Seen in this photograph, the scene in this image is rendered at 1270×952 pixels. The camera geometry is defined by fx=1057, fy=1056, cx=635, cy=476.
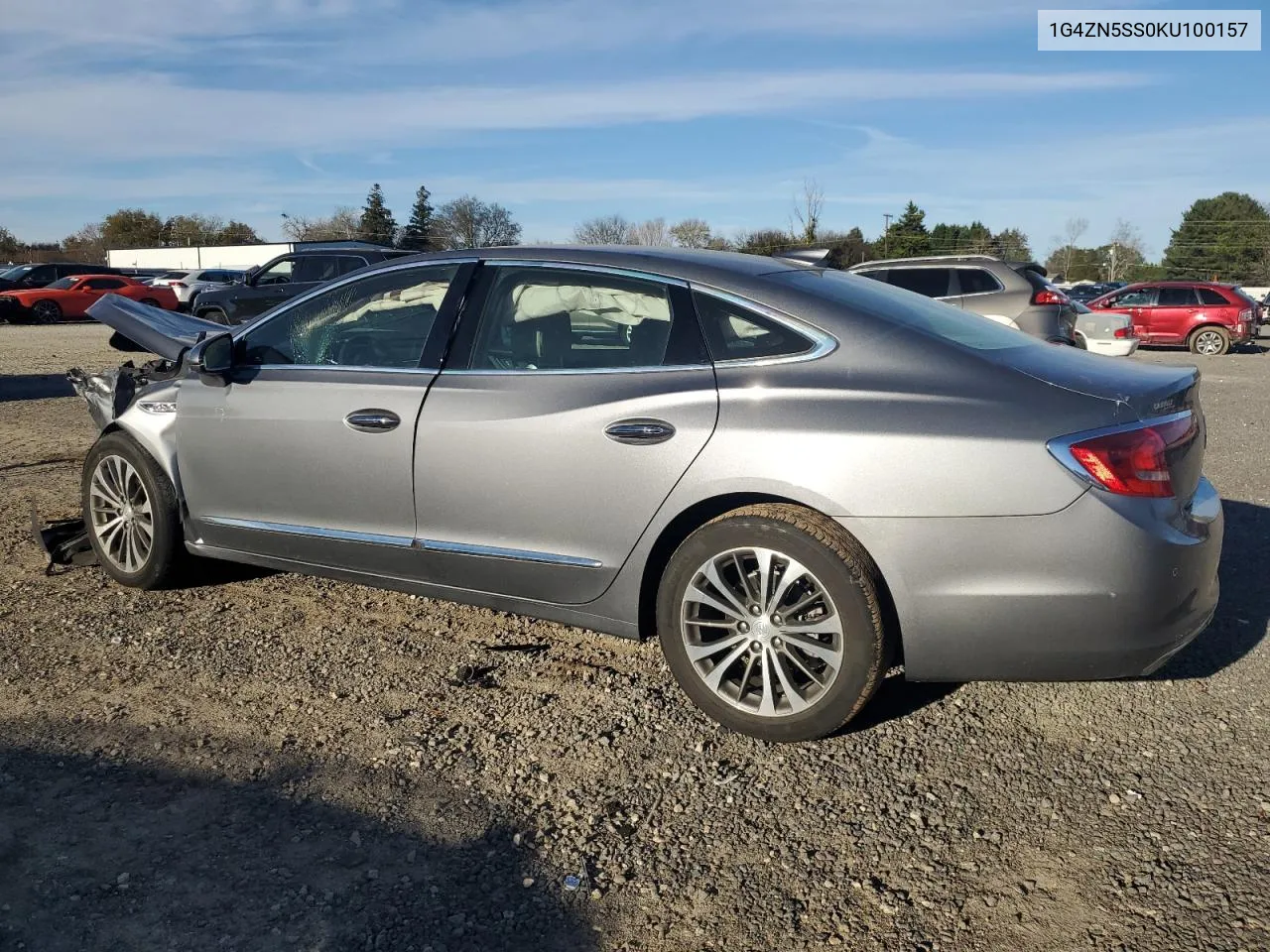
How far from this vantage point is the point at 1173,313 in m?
23.9

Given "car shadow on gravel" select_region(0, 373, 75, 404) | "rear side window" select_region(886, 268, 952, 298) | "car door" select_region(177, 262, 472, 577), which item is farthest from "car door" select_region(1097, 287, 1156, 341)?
"car door" select_region(177, 262, 472, 577)

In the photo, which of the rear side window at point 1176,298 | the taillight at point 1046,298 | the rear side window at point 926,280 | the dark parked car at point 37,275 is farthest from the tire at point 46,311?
the rear side window at point 1176,298

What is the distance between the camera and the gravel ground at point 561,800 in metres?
2.54

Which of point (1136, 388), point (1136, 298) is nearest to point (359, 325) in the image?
point (1136, 388)

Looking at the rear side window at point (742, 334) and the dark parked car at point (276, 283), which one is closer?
the rear side window at point (742, 334)

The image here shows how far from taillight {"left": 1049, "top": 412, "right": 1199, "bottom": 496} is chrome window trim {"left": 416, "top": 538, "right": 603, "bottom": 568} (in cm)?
157

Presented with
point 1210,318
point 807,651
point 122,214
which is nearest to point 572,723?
point 807,651

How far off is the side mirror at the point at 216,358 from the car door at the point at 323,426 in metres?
0.03

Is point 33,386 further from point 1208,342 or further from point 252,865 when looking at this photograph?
point 1208,342

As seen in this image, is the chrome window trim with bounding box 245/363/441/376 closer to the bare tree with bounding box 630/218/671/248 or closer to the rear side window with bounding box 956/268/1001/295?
the rear side window with bounding box 956/268/1001/295

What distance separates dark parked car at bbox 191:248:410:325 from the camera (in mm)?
18391

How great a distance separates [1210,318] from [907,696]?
76.3ft

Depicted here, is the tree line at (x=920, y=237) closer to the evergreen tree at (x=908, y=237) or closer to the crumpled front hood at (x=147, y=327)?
the evergreen tree at (x=908, y=237)

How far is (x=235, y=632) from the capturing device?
4.45m
